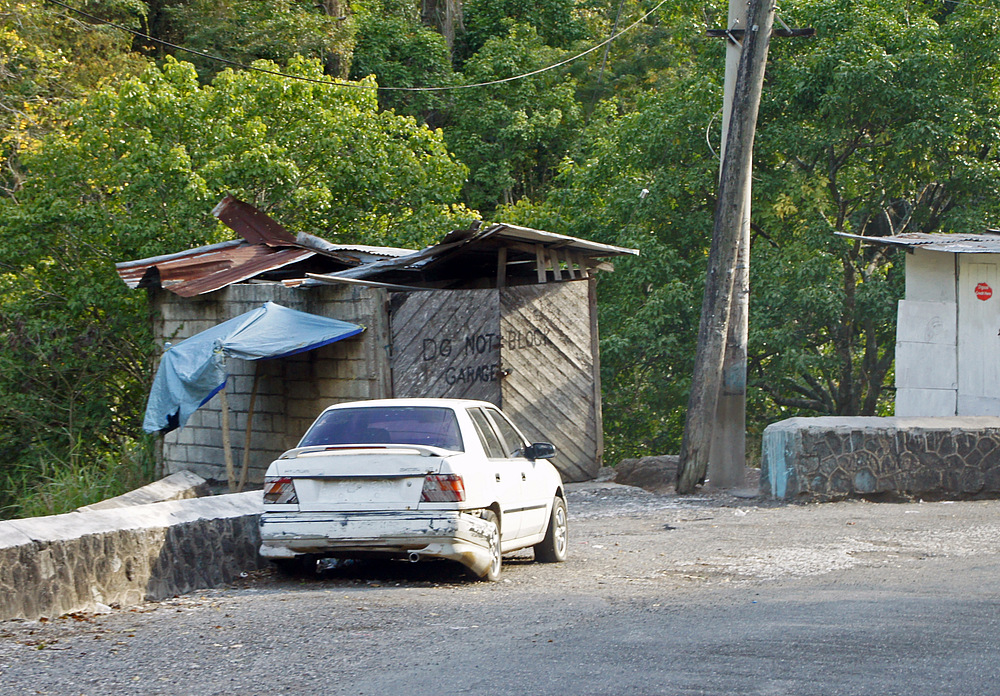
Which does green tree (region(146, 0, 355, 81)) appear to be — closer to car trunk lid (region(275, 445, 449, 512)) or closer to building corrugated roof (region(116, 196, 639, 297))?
building corrugated roof (region(116, 196, 639, 297))

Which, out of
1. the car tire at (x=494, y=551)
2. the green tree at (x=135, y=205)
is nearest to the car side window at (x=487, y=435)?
the car tire at (x=494, y=551)

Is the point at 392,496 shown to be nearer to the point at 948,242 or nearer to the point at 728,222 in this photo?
the point at 728,222

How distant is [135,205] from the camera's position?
63.6 feet

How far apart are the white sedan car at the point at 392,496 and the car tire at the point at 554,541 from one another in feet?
3.38

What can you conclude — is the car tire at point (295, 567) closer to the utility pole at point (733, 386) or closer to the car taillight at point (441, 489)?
the car taillight at point (441, 489)

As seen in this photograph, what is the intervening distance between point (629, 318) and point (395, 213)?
16.5 ft

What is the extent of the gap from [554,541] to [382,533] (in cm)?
210

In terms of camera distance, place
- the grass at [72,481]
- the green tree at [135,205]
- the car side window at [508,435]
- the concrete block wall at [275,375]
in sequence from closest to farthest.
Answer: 1. the car side window at [508,435]
2. the grass at [72,481]
3. the concrete block wall at [275,375]
4. the green tree at [135,205]

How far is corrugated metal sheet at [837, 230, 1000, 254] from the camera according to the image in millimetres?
13266

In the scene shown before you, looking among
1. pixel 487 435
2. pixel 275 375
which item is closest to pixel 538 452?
pixel 487 435

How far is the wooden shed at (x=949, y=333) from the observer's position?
14086 millimetres

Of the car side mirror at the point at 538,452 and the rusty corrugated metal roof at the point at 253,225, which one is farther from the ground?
the rusty corrugated metal roof at the point at 253,225

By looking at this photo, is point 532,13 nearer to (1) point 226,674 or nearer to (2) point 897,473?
(2) point 897,473

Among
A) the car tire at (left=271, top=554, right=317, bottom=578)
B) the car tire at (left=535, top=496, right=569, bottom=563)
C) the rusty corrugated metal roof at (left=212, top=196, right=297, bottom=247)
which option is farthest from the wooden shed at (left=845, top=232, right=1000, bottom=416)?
the rusty corrugated metal roof at (left=212, top=196, right=297, bottom=247)
